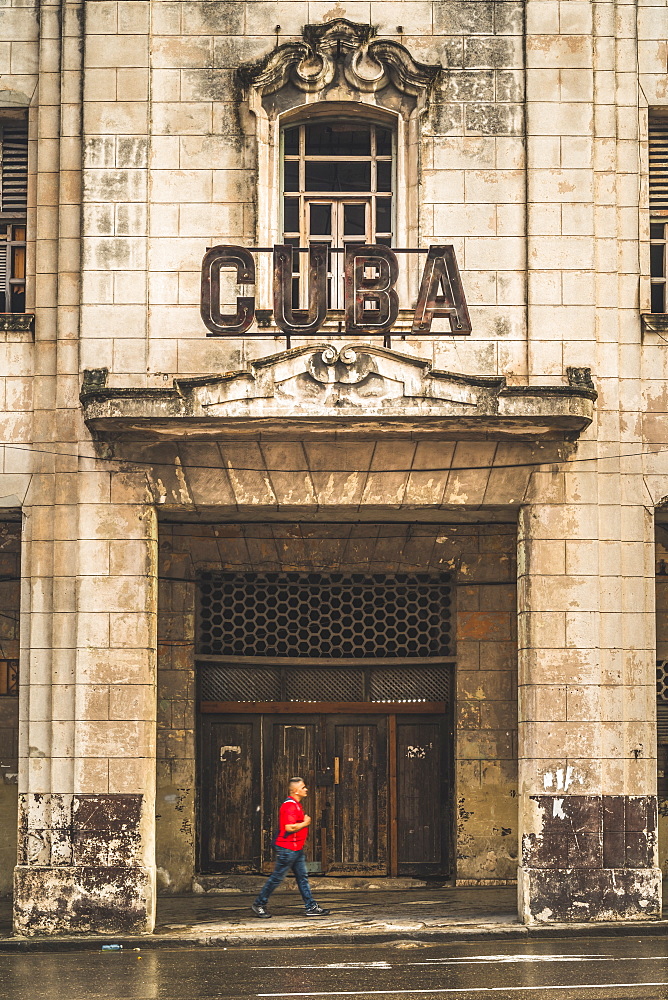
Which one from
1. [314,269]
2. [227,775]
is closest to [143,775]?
[227,775]

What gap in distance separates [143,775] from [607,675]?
206 inches

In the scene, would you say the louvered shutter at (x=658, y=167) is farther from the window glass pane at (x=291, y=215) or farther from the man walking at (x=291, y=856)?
the man walking at (x=291, y=856)

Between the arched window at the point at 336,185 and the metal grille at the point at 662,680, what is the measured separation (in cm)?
653

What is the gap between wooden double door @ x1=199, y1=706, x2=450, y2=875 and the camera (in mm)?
18703

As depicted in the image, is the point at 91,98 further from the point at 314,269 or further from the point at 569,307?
the point at 569,307

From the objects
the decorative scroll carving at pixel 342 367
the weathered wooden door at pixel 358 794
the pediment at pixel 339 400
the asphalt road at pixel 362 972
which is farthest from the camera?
the weathered wooden door at pixel 358 794

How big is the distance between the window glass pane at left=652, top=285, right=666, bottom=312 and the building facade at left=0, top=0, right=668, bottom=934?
0.48 m

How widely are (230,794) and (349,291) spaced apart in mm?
7170

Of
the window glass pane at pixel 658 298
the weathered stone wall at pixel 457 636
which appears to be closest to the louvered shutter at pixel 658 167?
the window glass pane at pixel 658 298

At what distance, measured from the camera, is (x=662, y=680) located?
1884 centimetres

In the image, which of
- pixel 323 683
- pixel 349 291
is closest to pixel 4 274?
pixel 349 291

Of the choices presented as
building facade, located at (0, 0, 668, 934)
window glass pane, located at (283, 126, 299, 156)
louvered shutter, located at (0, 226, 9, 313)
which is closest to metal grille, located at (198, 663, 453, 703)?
building facade, located at (0, 0, 668, 934)

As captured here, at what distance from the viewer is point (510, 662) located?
61.6 feet

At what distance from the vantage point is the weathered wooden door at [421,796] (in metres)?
18.8
